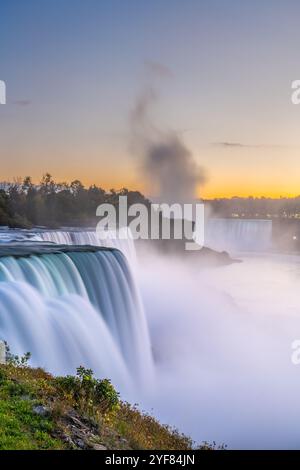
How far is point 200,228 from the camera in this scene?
12338 cm

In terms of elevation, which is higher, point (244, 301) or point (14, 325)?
point (14, 325)

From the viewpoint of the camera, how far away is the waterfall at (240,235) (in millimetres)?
117812

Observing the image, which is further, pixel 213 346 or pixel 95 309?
pixel 213 346

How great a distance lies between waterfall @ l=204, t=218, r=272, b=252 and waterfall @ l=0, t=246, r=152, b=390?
9478 centimetres

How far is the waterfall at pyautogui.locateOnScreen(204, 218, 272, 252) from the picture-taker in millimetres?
117812

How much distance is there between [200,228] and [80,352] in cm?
10975

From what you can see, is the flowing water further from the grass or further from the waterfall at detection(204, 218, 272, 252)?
the waterfall at detection(204, 218, 272, 252)

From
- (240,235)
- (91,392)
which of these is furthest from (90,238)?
(240,235)

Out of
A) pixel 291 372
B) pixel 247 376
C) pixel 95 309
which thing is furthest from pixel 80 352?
pixel 291 372

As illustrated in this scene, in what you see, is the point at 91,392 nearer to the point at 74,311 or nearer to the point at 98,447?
the point at 98,447

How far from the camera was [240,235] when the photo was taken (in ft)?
400

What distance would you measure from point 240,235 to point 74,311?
10884 centimetres

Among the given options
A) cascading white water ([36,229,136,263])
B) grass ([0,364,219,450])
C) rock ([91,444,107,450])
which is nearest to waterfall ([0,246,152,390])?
grass ([0,364,219,450])
